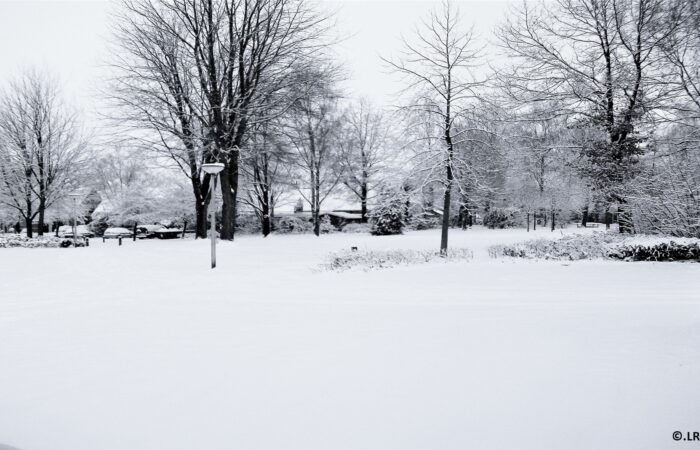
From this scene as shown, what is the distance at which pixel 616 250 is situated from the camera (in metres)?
12.0

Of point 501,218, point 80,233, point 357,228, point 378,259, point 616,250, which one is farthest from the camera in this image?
point 501,218

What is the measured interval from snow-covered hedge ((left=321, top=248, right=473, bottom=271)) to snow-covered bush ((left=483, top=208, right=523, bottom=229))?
35.6m

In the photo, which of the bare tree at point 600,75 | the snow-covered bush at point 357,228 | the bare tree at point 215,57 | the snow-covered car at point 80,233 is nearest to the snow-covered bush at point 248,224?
the snow-covered bush at point 357,228

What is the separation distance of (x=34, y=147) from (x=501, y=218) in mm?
42629

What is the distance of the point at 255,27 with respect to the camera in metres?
19.0

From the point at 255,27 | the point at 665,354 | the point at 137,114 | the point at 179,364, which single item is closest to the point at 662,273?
the point at 665,354

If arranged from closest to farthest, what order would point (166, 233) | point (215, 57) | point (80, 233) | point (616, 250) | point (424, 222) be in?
point (616, 250) → point (215, 57) → point (80, 233) → point (166, 233) → point (424, 222)

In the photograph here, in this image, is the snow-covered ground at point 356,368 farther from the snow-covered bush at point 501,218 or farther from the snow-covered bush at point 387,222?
the snow-covered bush at point 501,218

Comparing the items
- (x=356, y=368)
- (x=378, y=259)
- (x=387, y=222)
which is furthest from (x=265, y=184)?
(x=356, y=368)

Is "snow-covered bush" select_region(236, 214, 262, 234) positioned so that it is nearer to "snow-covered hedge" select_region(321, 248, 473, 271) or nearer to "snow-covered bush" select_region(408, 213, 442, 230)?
"snow-covered bush" select_region(408, 213, 442, 230)

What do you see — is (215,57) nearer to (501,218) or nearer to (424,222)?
(424,222)

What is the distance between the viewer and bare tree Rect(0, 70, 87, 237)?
28016mm

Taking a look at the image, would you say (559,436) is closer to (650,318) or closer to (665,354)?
(665,354)

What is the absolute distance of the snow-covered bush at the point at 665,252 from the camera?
37.4 feet
